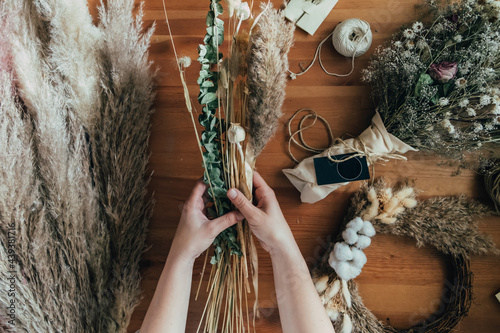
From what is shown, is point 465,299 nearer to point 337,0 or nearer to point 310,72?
point 310,72

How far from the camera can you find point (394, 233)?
1157 millimetres

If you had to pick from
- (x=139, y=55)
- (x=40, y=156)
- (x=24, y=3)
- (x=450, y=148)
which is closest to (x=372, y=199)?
(x=450, y=148)

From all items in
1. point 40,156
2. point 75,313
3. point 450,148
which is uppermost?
point 40,156

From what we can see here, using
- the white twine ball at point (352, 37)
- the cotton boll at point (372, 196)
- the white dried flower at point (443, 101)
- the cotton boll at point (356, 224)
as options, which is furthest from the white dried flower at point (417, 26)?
the cotton boll at point (356, 224)

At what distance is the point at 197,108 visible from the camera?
4.06 ft

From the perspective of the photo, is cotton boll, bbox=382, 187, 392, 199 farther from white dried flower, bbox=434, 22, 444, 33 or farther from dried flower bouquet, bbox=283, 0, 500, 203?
white dried flower, bbox=434, 22, 444, 33

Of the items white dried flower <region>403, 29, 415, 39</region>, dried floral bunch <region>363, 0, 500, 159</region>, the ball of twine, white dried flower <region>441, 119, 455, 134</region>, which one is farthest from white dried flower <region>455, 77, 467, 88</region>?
the ball of twine

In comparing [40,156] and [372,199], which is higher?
[40,156]

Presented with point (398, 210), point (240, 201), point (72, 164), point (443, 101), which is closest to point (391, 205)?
point (398, 210)

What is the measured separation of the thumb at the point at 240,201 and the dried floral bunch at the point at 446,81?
58 cm

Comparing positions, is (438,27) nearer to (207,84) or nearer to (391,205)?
(391,205)

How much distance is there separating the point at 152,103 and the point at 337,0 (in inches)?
32.0

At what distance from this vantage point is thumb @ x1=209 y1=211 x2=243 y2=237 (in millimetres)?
1000

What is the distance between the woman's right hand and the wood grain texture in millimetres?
147
